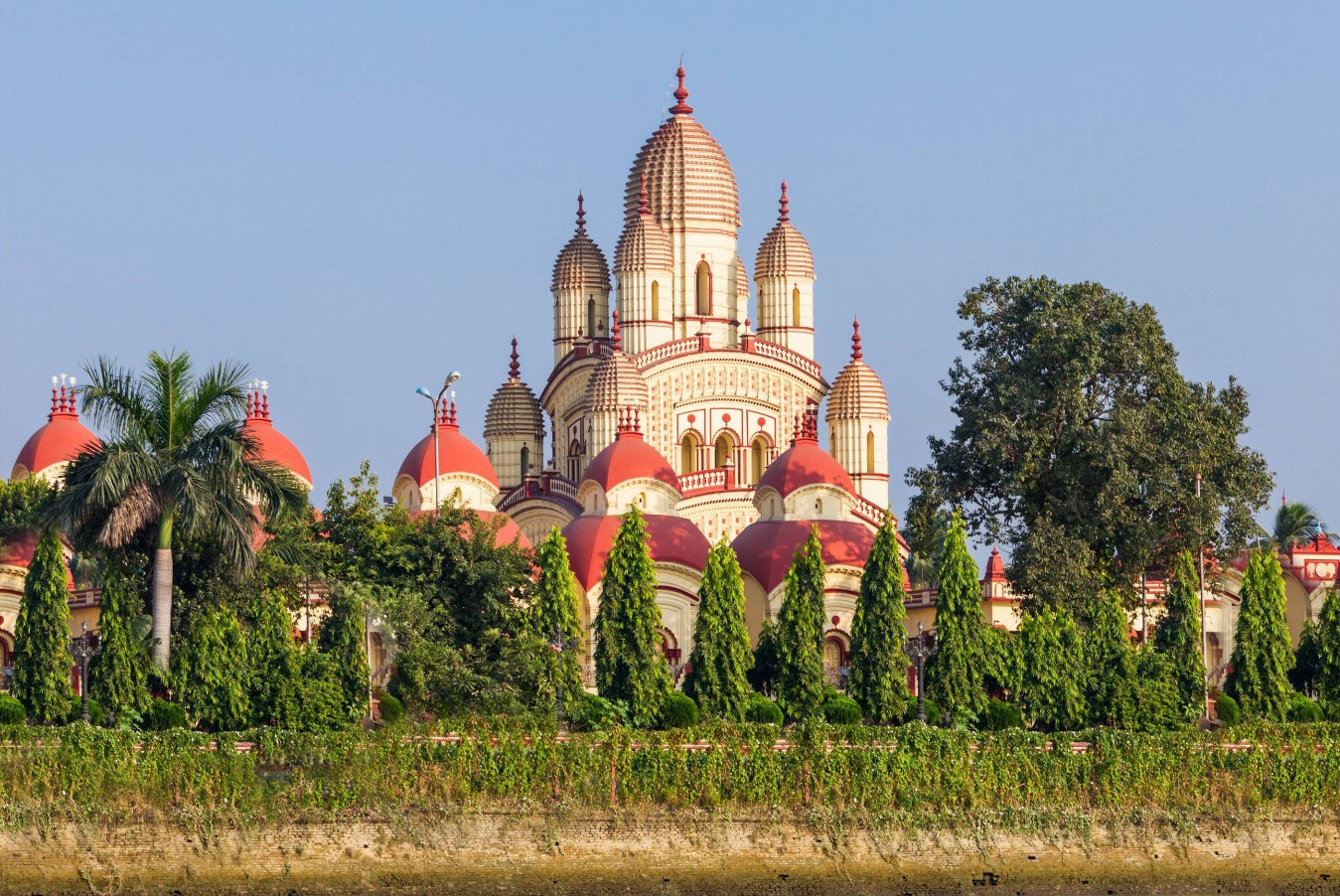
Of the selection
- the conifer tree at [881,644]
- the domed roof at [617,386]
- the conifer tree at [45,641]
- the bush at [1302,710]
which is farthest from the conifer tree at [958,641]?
the domed roof at [617,386]

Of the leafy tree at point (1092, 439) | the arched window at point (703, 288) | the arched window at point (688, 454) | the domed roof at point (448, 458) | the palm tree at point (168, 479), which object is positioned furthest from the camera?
the arched window at point (703, 288)

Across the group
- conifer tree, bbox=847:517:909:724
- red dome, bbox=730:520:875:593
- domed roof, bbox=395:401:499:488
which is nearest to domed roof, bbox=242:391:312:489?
domed roof, bbox=395:401:499:488

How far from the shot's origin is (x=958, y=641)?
45.0 meters

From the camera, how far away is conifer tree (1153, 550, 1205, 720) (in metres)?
46.2

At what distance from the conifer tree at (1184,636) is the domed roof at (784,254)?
1961 centimetres

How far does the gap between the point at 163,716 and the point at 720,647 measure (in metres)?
10.3

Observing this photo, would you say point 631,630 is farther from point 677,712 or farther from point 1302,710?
point 1302,710

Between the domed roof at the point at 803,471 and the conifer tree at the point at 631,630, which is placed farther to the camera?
the domed roof at the point at 803,471

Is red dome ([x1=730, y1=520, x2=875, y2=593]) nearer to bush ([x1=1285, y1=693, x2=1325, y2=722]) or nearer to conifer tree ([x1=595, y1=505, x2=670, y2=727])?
conifer tree ([x1=595, y1=505, x2=670, y2=727])

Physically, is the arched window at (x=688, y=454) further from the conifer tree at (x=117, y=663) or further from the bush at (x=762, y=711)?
the conifer tree at (x=117, y=663)

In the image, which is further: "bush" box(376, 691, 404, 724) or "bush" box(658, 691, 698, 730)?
"bush" box(658, 691, 698, 730)

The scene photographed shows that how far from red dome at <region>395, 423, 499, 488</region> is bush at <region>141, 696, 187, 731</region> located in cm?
1975

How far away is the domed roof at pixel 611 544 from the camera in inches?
2184

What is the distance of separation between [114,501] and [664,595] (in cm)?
1791
